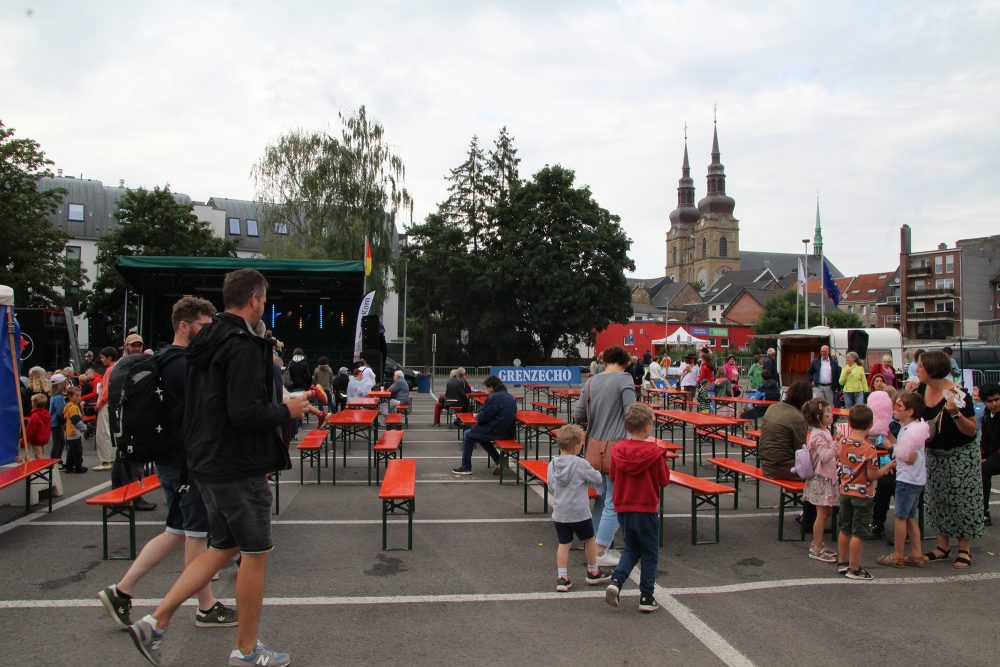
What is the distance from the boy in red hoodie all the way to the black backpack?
300 centimetres

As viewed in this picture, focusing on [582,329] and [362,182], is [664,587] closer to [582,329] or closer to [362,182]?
[362,182]

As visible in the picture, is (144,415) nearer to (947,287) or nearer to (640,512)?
(640,512)

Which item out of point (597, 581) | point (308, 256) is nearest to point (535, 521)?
point (597, 581)

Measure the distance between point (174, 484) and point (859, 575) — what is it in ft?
16.7

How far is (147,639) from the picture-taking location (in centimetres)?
365

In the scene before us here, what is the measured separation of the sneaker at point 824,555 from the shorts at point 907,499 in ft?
2.02

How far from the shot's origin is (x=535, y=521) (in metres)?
7.54

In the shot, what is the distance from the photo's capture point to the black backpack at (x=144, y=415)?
468 cm

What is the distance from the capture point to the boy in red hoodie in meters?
4.80

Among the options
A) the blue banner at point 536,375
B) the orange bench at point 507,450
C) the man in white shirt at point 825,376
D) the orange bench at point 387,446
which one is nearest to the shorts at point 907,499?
the orange bench at point 507,450

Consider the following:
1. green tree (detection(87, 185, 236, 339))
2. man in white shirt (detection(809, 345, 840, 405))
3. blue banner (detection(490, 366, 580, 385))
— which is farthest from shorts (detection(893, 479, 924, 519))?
green tree (detection(87, 185, 236, 339))

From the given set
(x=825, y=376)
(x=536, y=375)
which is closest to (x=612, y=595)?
(x=825, y=376)

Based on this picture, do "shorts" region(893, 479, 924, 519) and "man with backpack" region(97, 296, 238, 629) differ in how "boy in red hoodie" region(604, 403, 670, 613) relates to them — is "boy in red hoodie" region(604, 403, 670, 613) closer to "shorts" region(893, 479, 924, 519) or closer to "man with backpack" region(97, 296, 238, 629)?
"shorts" region(893, 479, 924, 519)

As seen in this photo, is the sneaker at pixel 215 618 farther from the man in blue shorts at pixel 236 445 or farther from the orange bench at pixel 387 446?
the orange bench at pixel 387 446
